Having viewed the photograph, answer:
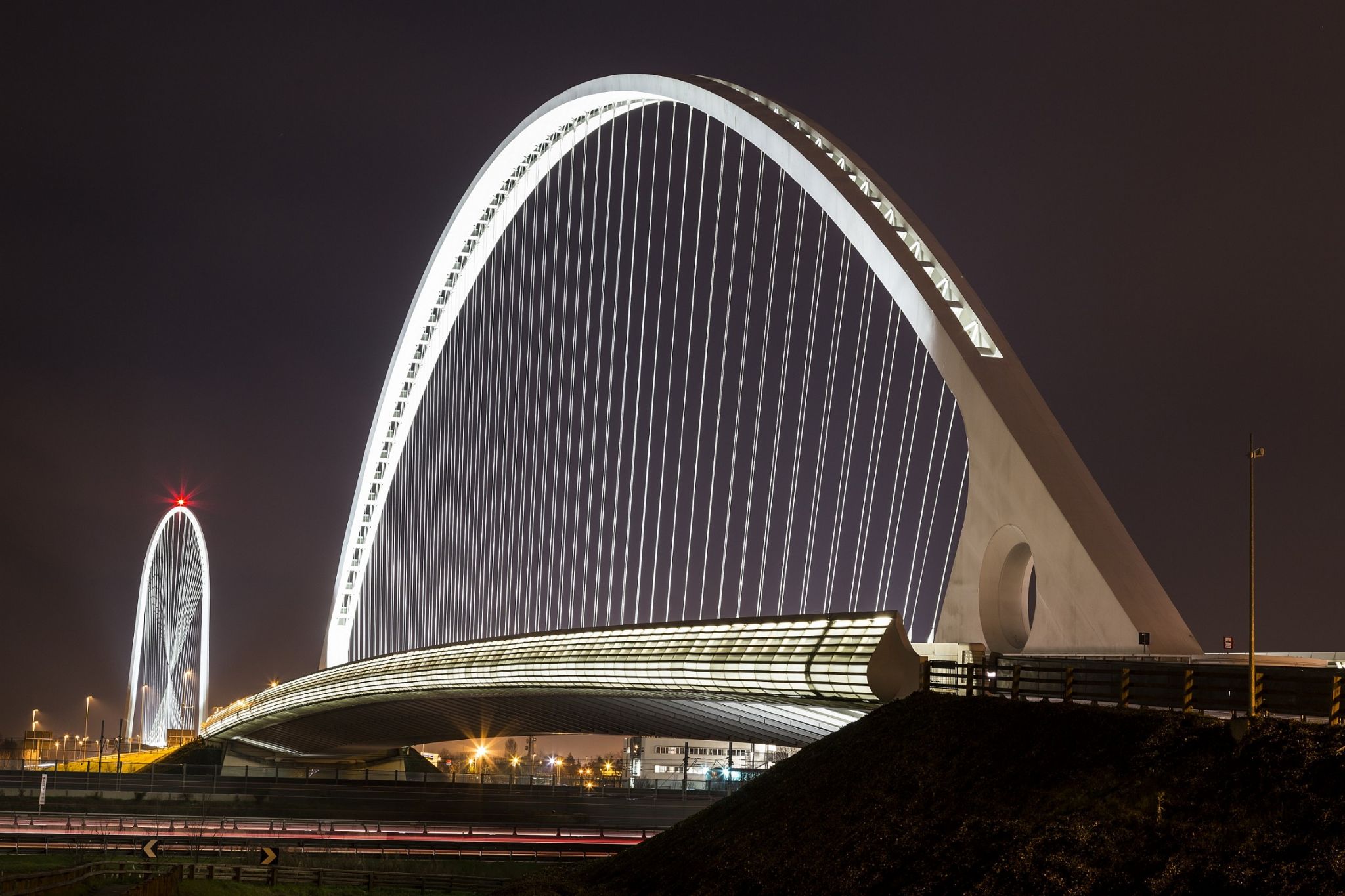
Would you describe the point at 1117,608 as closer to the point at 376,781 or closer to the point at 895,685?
the point at 895,685

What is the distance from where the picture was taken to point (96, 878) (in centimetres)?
2577

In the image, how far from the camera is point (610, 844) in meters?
33.6

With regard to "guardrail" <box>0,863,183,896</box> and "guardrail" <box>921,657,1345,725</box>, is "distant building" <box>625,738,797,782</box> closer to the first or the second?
"guardrail" <box>0,863,183,896</box>

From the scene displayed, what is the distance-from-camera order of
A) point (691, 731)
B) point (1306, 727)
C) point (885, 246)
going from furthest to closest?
point (691, 731) < point (885, 246) < point (1306, 727)

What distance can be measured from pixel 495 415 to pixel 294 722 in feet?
55.3

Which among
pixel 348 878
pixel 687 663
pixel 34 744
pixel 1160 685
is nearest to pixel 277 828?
pixel 348 878

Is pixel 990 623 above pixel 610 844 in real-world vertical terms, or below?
above

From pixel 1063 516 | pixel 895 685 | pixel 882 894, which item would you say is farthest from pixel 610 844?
pixel 882 894

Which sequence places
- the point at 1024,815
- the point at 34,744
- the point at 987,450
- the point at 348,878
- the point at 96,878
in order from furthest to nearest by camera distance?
1. the point at 34,744
2. the point at 348,878
3. the point at 96,878
4. the point at 987,450
5. the point at 1024,815

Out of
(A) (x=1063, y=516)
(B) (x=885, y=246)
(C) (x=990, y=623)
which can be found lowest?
(C) (x=990, y=623)

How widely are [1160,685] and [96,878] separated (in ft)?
64.9

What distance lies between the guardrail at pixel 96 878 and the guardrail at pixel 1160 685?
42.8 feet

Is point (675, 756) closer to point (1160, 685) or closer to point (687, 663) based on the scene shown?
point (687, 663)

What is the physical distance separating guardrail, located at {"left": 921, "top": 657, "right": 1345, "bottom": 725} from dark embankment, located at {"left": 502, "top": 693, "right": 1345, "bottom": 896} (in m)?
0.50
